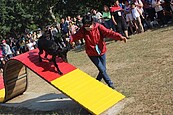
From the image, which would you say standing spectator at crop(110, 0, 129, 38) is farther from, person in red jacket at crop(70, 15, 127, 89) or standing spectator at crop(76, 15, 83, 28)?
person in red jacket at crop(70, 15, 127, 89)

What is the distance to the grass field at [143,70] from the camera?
638 centimetres

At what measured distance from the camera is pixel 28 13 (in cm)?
4556

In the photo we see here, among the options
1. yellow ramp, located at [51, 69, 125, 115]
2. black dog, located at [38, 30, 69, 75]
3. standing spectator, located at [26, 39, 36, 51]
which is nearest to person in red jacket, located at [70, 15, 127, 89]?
yellow ramp, located at [51, 69, 125, 115]

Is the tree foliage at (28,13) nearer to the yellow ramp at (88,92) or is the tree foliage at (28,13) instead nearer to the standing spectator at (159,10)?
the standing spectator at (159,10)

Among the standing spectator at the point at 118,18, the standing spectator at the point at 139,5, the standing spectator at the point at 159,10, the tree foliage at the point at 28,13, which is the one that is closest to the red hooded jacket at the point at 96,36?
the standing spectator at the point at 118,18

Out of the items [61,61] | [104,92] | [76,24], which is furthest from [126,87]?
[76,24]

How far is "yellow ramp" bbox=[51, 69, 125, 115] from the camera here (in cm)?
660

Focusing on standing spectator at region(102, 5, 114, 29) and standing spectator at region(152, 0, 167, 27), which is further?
standing spectator at region(102, 5, 114, 29)

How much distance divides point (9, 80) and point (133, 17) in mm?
7568

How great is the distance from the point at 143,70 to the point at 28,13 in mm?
38319

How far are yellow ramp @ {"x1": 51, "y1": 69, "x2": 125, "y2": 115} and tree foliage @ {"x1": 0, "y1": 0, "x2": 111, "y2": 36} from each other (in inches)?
1295

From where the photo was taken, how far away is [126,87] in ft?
25.9

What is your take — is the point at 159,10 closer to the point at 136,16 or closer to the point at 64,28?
the point at 136,16

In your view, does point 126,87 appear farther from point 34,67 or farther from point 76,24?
point 76,24
